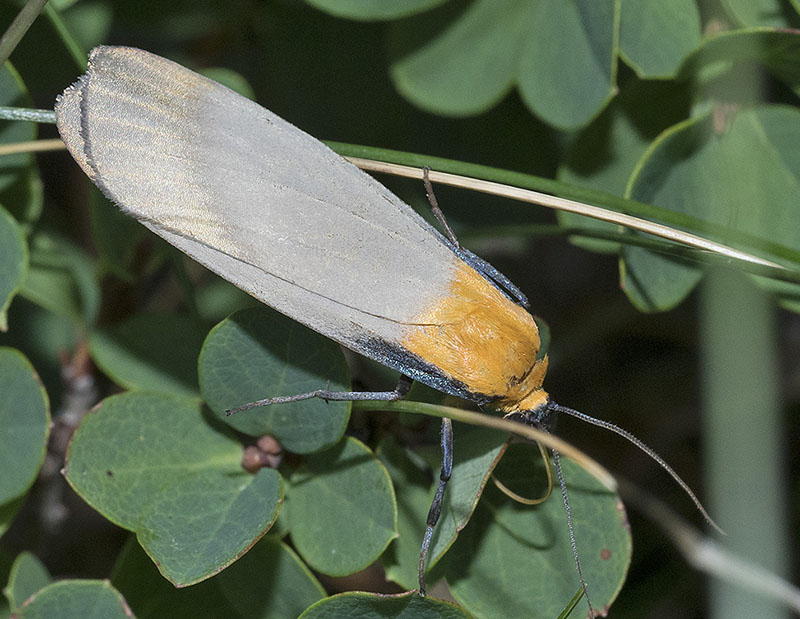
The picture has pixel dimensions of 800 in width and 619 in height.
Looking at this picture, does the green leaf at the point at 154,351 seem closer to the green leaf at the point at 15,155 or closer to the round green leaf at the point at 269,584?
the green leaf at the point at 15,155

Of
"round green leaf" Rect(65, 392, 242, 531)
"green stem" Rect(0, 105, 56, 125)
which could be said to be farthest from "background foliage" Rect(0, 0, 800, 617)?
"green stem" Rect(0, 105, 56, 125)

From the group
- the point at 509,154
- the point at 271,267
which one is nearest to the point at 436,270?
the point at 271,267

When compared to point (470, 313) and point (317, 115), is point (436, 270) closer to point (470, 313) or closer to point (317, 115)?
point (470, 313)

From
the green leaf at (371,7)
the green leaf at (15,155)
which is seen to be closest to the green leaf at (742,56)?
the green leaf at (371,7)

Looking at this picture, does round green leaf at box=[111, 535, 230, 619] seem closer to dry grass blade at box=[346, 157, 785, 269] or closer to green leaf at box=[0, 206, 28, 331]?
green leaf at box=[0, 206, 28, 331]

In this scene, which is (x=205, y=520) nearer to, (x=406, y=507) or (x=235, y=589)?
(x=235, y=589)

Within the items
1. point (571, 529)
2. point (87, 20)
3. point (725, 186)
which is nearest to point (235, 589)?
point (571, 529)
